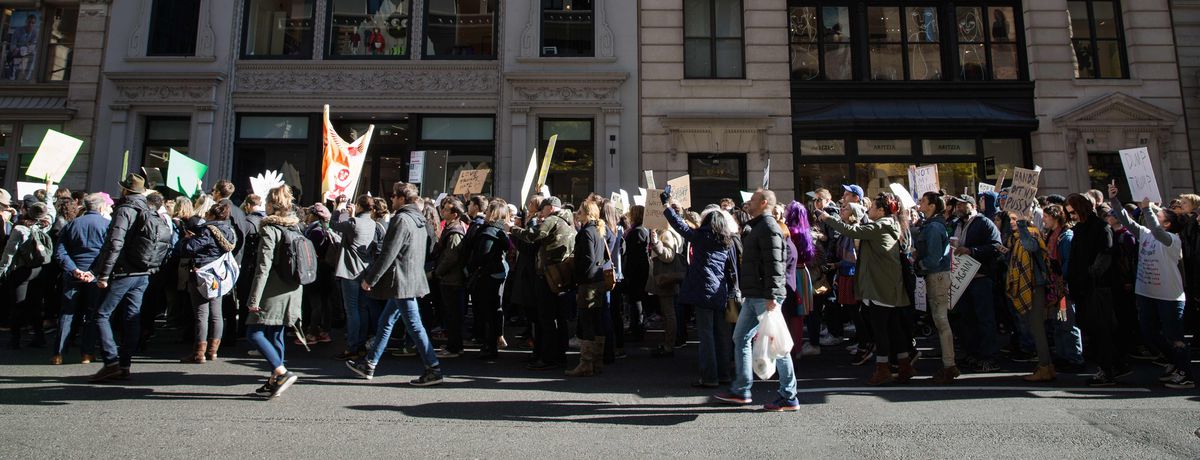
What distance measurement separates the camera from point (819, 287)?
8.52 metres

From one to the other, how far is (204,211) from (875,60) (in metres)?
16.5

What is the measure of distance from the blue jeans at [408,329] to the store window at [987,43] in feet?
55.0

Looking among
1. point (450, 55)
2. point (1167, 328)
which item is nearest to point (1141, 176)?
point (1167, 328)

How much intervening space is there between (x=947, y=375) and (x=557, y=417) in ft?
13.8

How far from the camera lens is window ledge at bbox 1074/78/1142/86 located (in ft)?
55.7

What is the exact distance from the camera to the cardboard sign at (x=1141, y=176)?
8992 millimetres

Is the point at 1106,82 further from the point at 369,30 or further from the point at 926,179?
the point at 369,30

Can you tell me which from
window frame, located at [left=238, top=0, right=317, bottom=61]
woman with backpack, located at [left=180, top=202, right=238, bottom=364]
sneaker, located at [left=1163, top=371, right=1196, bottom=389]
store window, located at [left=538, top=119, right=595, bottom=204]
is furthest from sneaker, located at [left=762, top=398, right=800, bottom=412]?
window frame, located at [left=238, top=0, right=317, bottom=61]

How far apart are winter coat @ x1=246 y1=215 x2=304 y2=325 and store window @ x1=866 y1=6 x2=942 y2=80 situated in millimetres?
15956

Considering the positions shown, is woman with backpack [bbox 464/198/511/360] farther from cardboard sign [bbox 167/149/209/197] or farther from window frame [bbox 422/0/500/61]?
window frame [bbox 422/0/500/61]

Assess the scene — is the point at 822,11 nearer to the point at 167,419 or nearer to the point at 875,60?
the point at 875,60

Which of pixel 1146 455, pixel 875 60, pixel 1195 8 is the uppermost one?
pixel 1195 8

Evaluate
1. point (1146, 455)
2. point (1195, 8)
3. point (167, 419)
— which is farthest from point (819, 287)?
point (1195, 8)

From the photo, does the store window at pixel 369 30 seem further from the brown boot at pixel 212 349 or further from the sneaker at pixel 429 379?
the sneaker at pixel 429 379
